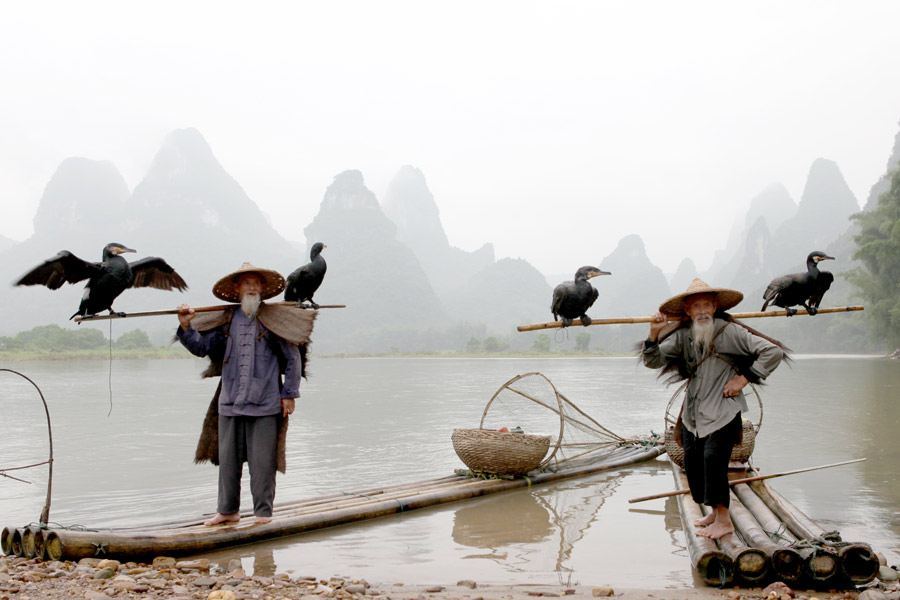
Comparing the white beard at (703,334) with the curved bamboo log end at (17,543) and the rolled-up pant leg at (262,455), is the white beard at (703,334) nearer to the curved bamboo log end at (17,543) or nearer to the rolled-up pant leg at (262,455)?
the rolled-up pant leg at (262,455)

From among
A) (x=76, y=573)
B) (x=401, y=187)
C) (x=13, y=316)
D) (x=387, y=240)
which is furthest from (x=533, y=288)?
(x=76, y=573)

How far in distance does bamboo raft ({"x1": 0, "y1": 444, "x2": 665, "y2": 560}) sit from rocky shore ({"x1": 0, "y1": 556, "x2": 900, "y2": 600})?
94 mm

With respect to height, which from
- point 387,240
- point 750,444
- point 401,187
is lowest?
point 750,444

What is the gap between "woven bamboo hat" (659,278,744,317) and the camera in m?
3.67

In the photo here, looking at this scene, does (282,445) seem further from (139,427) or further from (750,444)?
(139,427)

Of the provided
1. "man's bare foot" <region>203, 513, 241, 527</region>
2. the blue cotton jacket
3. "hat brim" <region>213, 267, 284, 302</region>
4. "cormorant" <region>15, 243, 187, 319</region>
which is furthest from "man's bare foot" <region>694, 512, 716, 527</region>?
"cormorant" <region>15, 243, 187, 319</region>

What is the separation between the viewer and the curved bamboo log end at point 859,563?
312 centimetres

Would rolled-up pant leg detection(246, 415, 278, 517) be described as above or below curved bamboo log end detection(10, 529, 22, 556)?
above

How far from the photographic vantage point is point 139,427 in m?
11.1

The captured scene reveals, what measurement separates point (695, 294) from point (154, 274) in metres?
3.18

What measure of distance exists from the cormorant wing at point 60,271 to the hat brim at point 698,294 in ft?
9.86

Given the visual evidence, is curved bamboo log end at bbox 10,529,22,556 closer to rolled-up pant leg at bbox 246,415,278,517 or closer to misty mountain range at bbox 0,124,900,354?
rolled-up pant leg at bbox 246,415,278,517

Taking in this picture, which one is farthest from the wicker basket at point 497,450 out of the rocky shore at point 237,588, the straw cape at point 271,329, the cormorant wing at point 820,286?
the cormorant wing at point 820,286

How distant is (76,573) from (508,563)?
2087 mm
